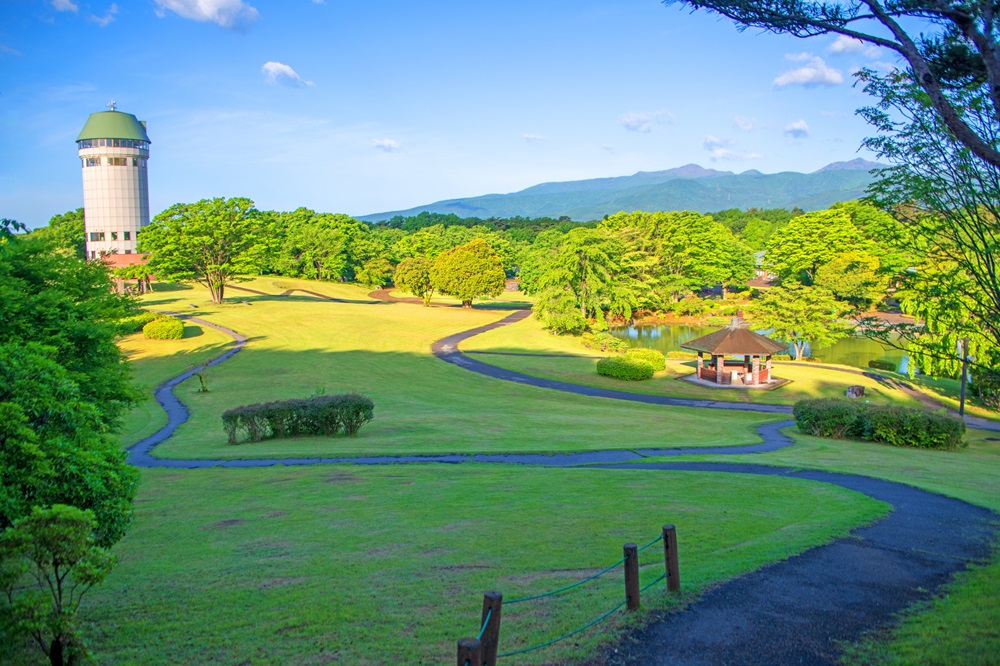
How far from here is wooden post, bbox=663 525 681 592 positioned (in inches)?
303

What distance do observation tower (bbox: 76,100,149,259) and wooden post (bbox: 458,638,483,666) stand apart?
94536 mm

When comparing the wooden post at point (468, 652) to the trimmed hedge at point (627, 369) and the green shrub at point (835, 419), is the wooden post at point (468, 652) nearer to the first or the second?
the green shrub at point (835, 419)

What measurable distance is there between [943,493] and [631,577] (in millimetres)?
10810

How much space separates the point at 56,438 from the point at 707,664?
691 centimetres

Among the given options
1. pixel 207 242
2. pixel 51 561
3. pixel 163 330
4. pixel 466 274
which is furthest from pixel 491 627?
pixel 466 274

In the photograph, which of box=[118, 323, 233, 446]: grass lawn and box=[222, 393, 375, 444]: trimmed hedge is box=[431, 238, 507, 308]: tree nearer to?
box=[118, 323, 233, 446]: grass lawn

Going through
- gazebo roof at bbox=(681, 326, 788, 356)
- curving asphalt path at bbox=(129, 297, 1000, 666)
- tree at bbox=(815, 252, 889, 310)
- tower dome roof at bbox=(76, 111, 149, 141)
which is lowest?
curving asphalt path at bbox=(129, 297, 1000, 666)

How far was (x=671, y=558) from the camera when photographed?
25.7 feet

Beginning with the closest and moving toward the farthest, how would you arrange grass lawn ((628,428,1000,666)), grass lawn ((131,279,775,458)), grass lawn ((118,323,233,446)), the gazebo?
grass lawn ((628,428,1000,666)), grass lawn ((131,279,775,458)), grass lawn ((118,323,233,446)), the gazebo

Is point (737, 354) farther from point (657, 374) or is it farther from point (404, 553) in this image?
point (404, 553)

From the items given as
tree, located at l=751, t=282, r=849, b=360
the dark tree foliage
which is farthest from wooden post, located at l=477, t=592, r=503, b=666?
tree, located at l=751, t=282, r=849, b=360

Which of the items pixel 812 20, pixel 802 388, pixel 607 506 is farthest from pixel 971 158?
pixel 802 388

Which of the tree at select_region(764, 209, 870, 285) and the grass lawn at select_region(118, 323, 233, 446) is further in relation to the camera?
the tree at select_region(764, 209, 870, 285)

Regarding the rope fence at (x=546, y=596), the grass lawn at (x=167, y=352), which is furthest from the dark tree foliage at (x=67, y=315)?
the grass lawn at (x=167, y=352)
